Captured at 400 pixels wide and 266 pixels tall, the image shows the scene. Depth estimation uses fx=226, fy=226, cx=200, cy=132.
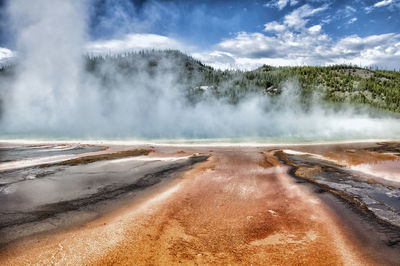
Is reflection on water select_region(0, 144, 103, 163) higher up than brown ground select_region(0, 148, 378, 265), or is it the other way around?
reflection on water select_region(0, 144, 103, 163)

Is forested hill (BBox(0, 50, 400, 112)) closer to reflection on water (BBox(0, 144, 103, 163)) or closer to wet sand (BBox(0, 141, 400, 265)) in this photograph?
reflection on water (BBox(0, 144, 103, 163))

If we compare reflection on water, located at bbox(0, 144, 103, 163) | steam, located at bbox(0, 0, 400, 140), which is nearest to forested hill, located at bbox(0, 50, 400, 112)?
steam, located at bbox(0, 0, 400, 140)

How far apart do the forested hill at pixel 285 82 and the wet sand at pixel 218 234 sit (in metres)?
49.6

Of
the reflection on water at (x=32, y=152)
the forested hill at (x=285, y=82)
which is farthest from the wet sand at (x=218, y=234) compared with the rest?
the forested hill at (x=285, y=82)

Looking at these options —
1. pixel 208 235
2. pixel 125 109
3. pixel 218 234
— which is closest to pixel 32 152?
pixel 208 235

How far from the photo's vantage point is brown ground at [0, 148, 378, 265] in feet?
13.6

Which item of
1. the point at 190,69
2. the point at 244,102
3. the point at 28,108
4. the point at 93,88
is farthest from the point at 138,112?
the point at 190,69

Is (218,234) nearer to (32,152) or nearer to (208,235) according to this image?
(208,235)

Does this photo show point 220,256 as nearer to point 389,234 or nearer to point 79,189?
point 389,234

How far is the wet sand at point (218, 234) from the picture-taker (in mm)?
4168

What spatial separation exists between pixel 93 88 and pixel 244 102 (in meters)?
40.4

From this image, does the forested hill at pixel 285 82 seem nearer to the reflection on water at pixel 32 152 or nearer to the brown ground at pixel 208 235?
the reflection on water at pixel 32 152

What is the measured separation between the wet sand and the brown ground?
0.7 inches

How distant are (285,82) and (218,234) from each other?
60880 millimetres
